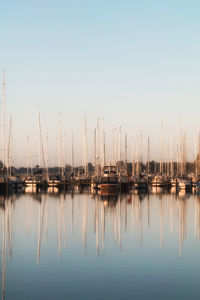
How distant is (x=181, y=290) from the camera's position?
16.4 m

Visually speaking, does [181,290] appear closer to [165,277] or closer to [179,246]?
[165,277]

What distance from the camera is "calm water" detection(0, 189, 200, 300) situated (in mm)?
16578

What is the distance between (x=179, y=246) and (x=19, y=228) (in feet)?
40.9

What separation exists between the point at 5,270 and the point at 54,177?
3203 inches

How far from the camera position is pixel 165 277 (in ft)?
60.6

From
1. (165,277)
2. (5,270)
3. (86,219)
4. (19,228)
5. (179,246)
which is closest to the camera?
(165,277)

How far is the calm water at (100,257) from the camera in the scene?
1658 centimetres

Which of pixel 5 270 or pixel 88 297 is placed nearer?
pixel 88 297

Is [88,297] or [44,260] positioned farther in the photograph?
[44,260]

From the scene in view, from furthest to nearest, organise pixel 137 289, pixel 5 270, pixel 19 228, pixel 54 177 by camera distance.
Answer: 1. pixel 54 177
2. pixel 19 228
3. pixel 5 270
4. pixel 137 289

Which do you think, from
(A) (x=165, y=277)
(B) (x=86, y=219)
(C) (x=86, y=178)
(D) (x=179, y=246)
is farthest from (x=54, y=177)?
(A) (x=165, y=277)

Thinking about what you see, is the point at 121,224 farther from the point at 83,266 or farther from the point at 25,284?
the point at 25,284

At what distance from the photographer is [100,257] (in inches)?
895

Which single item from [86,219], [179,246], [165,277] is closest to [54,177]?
[86,219]
